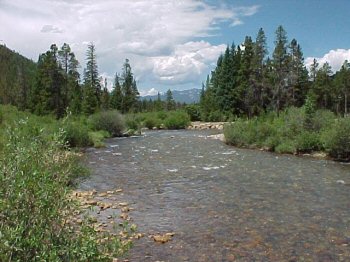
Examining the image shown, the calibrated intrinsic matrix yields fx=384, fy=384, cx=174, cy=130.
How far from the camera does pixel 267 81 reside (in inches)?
2702

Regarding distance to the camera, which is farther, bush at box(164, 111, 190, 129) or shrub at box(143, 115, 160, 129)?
shrub at box(143, 115, 160, 129)

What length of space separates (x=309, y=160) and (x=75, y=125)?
21.0m

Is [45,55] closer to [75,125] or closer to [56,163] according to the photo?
[75,125]

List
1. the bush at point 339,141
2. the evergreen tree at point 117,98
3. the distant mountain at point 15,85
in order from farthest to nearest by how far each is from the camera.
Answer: the distant mountain at point 15,85 < the evergreen tree at point 117,98 < the bush at point 339,141

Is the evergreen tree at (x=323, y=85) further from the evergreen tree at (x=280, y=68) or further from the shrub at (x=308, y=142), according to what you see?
the shrub at (x=308, y=142)

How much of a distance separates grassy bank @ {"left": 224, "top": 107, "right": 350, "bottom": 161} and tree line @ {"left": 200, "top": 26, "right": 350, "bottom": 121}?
32.1 m

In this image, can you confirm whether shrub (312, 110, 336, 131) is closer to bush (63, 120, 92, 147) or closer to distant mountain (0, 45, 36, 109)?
bush (63, 120, 92, 147)

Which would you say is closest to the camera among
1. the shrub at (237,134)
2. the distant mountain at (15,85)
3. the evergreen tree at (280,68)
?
the shrub at (237,134)

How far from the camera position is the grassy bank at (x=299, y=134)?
2728 centimetres

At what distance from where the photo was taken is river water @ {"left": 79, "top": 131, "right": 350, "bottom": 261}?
10430mm

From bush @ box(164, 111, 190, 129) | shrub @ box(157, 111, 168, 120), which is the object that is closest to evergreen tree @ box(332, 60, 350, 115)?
bush @ box(164, 111, 190, 129)

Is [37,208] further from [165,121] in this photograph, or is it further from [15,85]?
[15,85]

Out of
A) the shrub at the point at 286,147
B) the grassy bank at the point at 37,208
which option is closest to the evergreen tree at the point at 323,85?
the shrub at the point at 286,147

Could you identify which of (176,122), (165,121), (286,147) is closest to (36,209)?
(286,147)
